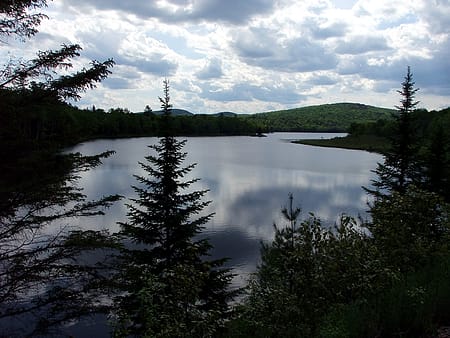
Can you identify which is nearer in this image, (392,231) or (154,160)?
(392,231)

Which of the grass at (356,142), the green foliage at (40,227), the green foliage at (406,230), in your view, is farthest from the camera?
the grass at (356,142)

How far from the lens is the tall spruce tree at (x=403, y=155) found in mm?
17766

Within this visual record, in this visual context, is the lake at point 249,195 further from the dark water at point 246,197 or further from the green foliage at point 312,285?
the green foliage at point 312,285

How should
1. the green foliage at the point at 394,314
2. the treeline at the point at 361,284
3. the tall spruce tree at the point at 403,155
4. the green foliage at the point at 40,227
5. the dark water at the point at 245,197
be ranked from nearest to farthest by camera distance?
1. the green foliage at the point at 394,314
2. the treeline at the point at 361,284
3. the green foliage at the point at 40,227
4. the tall spruce tree at the point at 403,155
5. the dark water at the point at 245,197

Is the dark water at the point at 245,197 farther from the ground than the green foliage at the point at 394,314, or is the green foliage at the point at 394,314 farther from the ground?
the green foliage at the point at 394,314

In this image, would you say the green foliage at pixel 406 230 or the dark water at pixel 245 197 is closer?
the green foliage at pixel 406 230

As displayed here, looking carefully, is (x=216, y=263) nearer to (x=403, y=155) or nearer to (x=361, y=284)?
(x=361, y=284)

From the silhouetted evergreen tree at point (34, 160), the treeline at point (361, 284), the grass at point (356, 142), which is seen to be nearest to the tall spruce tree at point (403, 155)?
the treeline at point (361, 284)

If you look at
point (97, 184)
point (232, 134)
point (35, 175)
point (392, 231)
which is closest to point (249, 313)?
point (392, 231)

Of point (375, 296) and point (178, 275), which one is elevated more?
point (178, 275)

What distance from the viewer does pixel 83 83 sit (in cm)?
830

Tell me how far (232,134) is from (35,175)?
18601 cm

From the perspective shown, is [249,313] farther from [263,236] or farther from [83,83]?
[263,236]

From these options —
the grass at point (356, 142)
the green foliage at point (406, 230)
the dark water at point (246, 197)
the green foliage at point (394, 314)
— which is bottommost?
the dark water at point (246, 197)
